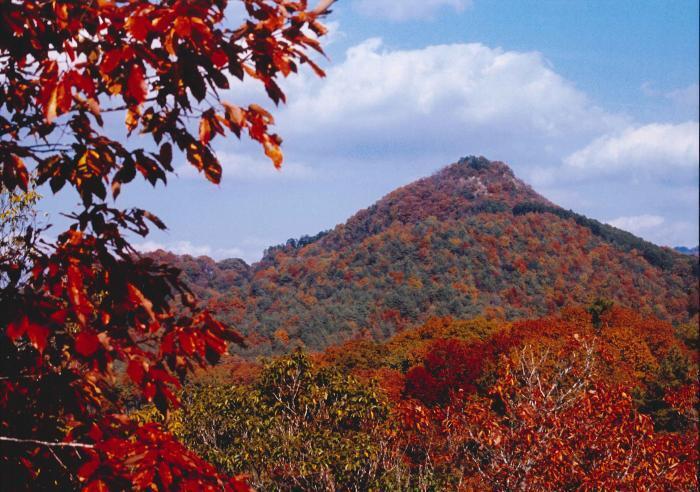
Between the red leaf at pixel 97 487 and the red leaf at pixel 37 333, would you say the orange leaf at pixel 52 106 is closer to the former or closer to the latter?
the red leaf at pixel 37 333

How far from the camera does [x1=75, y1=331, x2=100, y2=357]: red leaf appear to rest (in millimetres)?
2242

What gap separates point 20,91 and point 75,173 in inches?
24.3

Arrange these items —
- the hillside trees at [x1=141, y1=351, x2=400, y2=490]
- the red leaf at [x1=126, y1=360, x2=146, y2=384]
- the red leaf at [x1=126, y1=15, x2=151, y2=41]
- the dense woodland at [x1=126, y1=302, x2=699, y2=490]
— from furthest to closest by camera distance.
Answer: the hillside trees at [x1=141, y1=351, x2=400, y2=490] → the dense woodland at [x1=126, y1=302, x2=699, y2=490] → the red leaf at [x1=126, y1=360, x2=146, y2=384] → the red leaf at [x1=126, y1=15, x2=151, y2=41]

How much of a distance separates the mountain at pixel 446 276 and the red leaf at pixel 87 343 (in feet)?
155

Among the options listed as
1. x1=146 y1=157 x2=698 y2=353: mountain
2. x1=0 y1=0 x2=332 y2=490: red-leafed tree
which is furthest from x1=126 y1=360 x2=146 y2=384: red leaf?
x1=146 y1=157 x2=698 y2=353: mountain

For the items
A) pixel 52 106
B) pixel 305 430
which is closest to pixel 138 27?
pixel 52 106

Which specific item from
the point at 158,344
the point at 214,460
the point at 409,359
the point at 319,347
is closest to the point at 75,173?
the point at 158,344

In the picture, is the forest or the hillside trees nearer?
the forest

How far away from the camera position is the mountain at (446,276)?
5784 centimetres

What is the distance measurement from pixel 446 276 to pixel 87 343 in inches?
2547

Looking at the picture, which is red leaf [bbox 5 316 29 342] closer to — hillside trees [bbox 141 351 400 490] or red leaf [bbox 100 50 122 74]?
red leaf [bbox 100 50 122 74]

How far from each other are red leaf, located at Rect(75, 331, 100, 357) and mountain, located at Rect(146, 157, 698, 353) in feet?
155

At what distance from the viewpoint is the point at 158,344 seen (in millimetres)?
2596

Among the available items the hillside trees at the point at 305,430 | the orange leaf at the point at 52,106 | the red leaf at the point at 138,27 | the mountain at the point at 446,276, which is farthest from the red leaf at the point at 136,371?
the mountain at the point at 446,276
